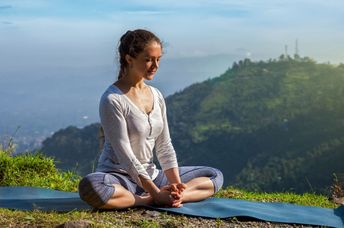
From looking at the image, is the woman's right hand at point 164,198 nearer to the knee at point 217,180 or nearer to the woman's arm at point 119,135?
the woman's arm at point 119,135

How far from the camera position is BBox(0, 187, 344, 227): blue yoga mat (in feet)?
22.5

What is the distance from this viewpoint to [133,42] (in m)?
6.74

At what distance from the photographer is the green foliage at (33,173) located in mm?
8891

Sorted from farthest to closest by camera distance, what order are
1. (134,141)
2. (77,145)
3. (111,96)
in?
(77,145) < (134,141) < (111,96)

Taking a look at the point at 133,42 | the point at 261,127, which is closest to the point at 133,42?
the point at 133,42

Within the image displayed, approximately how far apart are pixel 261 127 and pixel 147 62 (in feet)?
326

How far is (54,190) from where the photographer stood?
8250 mm

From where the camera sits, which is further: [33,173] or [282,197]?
[33,173]

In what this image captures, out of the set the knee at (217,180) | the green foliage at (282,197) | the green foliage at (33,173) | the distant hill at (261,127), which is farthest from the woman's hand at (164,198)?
the distant hill at (261,127)

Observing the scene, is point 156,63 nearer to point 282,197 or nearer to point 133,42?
point 133,42

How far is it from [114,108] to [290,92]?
4509 inches

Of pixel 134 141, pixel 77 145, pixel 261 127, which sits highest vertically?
pixel 134 141

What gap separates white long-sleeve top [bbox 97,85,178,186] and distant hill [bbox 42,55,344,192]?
64.7 meters

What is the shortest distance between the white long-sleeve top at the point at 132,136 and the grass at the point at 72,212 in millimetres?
473
